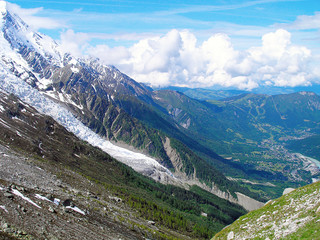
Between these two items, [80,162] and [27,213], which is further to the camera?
[80,162]

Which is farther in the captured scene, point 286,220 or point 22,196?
point 22,196

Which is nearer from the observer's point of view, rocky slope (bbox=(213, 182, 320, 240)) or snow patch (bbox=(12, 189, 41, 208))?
rocky slope (bbox=(213, 182, 320, 240))

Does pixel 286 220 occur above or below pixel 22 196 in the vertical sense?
above

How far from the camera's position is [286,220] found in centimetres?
3819

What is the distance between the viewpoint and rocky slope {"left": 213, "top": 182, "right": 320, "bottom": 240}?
33.7 metres

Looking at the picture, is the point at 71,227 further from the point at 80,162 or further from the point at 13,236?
the point at 80,162

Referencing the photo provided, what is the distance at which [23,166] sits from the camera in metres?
77.7

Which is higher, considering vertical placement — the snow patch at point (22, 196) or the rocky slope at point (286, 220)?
the rocky slope at point (286, 220)

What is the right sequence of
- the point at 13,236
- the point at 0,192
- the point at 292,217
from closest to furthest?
1. the point at 13,236
2. the point at 292,217
3. the point at 0,192

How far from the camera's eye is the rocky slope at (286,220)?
33688mm

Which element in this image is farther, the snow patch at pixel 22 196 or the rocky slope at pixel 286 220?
the snow patch at pixel 22 196

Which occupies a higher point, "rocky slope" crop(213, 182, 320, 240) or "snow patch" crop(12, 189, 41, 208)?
"rocky slope" crop(213, 182, 320, 240)

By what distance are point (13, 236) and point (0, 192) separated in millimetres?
12993

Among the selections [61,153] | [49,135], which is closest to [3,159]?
[61,153]
